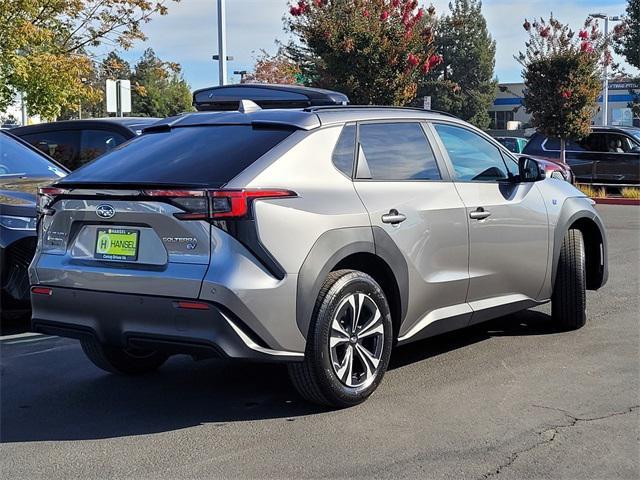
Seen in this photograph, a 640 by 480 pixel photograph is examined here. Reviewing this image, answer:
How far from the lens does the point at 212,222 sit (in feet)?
14.3

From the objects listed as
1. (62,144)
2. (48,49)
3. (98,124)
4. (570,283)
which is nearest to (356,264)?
(570,283)

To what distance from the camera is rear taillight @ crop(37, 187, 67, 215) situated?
4.92 metres

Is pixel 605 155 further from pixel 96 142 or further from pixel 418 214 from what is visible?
pixel 418 214

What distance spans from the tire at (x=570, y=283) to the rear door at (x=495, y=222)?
0.31m

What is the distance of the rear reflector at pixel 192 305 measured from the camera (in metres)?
4.29

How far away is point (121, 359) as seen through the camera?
18.5ft

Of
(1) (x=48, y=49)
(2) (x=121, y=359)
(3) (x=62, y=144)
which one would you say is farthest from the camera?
(1) (x=48, y=49)

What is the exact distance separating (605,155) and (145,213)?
1914 cm

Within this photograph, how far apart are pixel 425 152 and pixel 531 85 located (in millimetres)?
17146

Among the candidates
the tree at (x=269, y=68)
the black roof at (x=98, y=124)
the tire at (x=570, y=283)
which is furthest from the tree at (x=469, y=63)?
the tire at (x=570, y=283)

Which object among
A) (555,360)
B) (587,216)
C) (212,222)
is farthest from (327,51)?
(212,222)

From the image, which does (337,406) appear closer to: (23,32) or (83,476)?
(83,476)

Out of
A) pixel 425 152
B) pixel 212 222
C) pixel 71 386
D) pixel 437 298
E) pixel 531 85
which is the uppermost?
pixel 531 85

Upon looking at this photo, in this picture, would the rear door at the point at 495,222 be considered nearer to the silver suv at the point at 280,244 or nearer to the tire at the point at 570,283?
the silver suv at the point at 280,244
